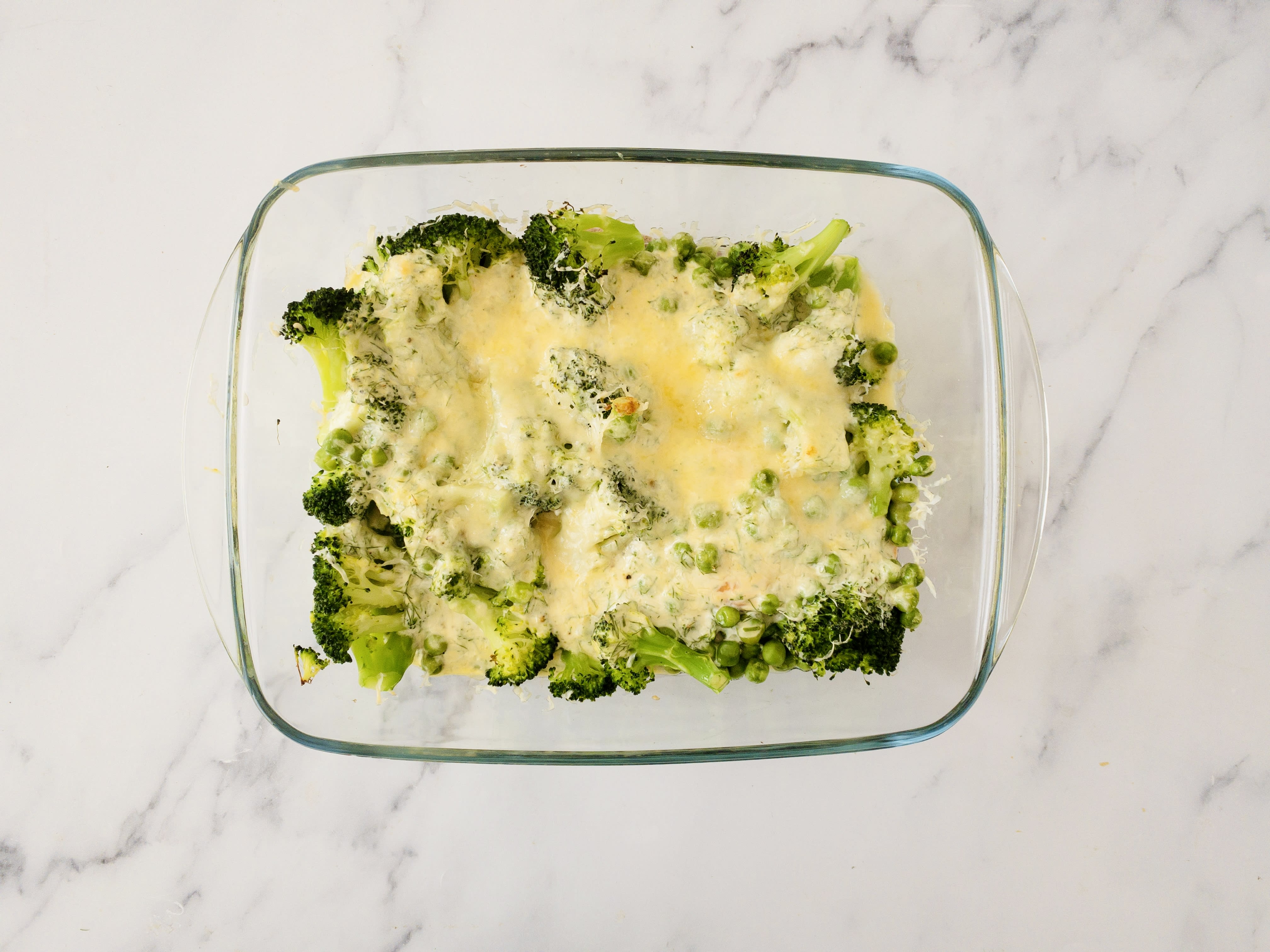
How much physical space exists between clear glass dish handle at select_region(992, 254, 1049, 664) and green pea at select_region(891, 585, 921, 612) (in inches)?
11.2

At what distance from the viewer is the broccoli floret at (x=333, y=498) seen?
5.74 ft

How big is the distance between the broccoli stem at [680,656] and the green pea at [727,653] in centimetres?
2

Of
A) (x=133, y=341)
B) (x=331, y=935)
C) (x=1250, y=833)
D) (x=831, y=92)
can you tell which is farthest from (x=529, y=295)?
(x=1250, y=833)

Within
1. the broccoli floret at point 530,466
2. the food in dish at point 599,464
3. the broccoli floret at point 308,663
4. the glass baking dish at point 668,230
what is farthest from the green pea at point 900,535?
the broccoli floret at point 308,663

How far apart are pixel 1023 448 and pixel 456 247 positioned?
1.54 m

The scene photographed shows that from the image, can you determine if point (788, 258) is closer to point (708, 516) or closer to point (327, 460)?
point (708, 516)

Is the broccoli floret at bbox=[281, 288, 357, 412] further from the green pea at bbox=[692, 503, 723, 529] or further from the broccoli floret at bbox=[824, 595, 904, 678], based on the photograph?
the broccoli floret at bbox=[824, 595, 904, 678]

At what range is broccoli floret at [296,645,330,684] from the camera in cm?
187

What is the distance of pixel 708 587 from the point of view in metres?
1.76

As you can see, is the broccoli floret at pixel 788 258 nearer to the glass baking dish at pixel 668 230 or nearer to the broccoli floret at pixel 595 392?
the glass baking dish at pixel 668 230

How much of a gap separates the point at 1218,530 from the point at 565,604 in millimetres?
1848

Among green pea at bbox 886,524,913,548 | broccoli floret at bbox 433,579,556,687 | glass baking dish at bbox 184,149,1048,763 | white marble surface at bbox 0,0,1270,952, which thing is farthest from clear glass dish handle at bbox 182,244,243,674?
green pea at bbox 886,524,913,548

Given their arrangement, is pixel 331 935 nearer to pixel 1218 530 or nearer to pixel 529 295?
pixel 529 295

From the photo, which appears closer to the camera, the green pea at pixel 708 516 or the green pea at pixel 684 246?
the green pea at pixel 708 516
